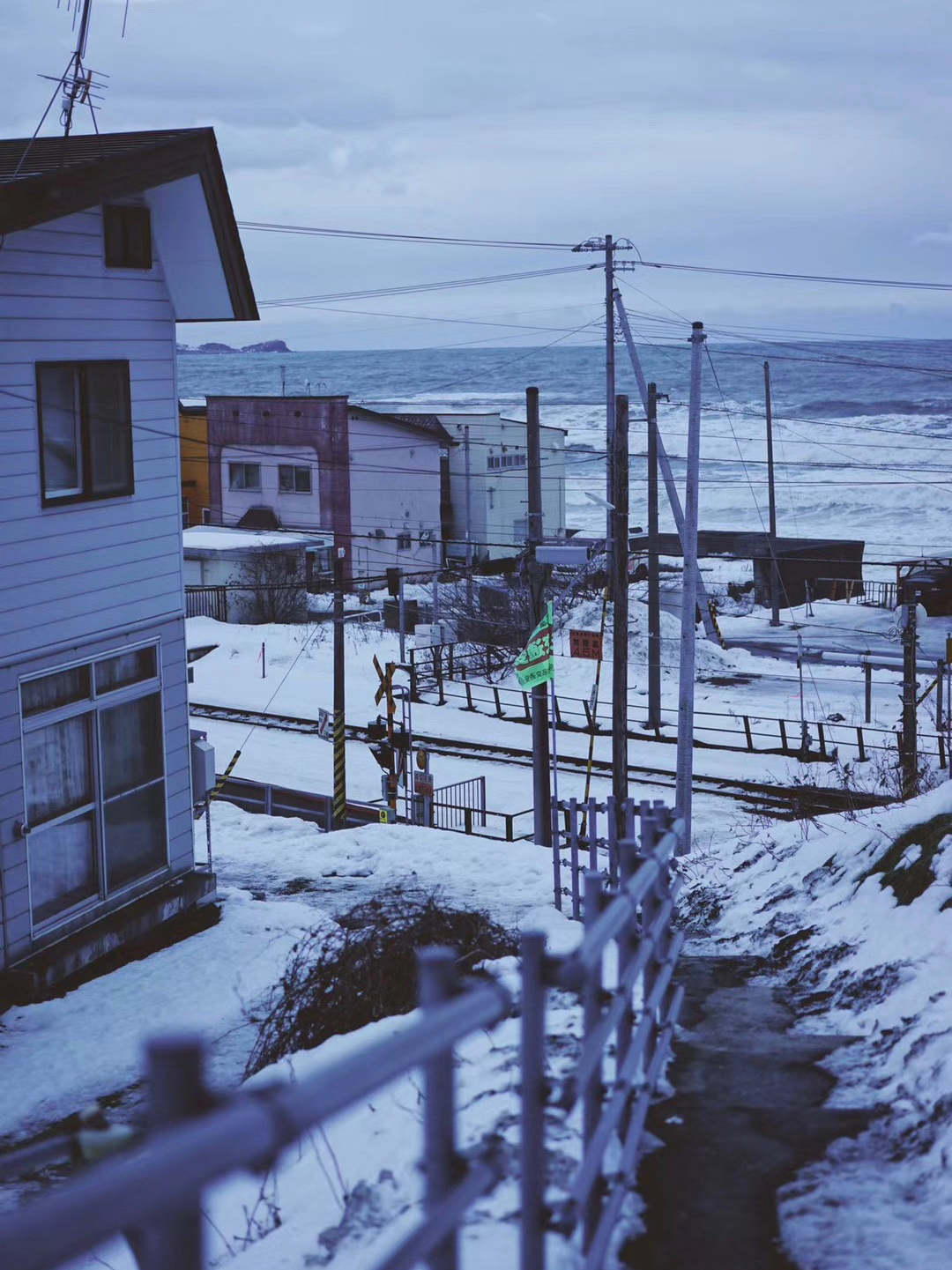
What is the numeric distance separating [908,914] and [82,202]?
9112 millimetres

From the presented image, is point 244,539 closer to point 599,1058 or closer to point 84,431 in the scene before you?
point 84,431

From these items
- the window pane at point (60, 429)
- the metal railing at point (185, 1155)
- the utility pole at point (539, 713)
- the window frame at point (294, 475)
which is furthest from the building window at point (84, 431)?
the window frame at point (294, 475)

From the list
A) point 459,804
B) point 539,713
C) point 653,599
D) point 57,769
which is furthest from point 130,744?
point 653,599

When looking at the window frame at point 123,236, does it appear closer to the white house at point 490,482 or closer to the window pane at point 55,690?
the window pane at point 55,690

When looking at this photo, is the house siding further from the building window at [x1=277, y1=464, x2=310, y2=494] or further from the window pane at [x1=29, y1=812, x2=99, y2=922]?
the building window at [x1=277, y1=464, x2=310, y2=494]

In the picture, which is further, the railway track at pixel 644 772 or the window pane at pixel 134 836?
the railway track at pixel 644 772

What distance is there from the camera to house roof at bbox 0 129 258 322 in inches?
445

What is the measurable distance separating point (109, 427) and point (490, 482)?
165 feet

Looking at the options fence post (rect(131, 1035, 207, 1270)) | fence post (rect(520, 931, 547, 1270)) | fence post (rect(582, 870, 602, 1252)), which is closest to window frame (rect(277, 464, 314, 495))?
fence post (rect(582, 870, 602, 1252))

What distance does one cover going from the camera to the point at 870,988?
23.5 ft

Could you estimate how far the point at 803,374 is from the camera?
18612cm

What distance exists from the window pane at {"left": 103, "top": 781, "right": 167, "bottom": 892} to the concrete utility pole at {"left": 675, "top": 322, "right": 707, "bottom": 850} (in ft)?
33.5

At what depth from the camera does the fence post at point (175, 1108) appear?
1651mm

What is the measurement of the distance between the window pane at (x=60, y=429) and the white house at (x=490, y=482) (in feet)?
154
